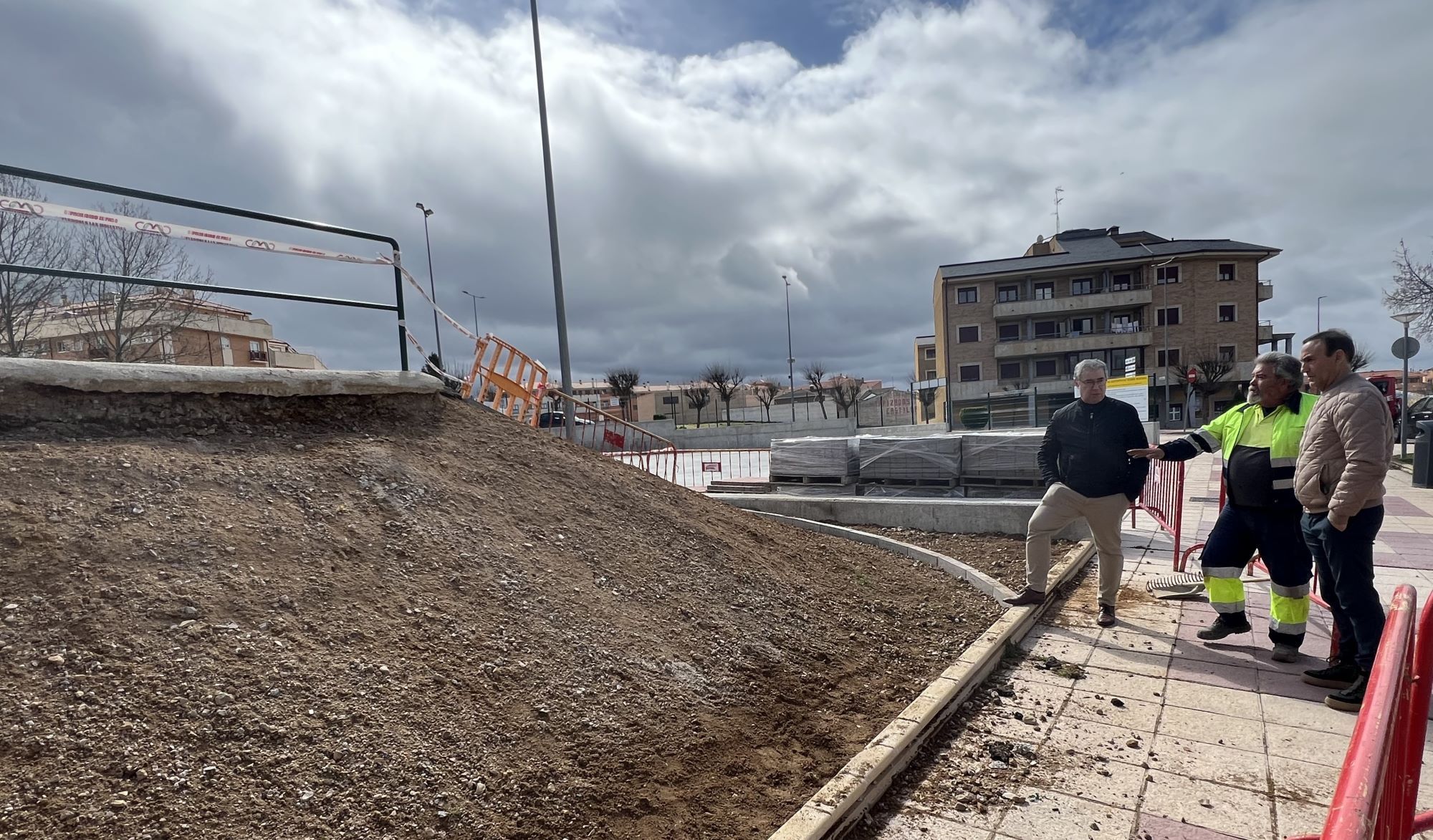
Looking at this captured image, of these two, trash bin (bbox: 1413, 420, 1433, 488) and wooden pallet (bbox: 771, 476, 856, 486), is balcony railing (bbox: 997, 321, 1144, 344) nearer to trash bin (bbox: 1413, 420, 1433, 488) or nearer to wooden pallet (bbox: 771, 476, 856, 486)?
trash bin (bbox: 1413, 420, 1433, 488)

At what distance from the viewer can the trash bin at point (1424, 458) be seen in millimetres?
10875

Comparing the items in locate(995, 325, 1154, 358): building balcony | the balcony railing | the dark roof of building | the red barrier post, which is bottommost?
the red barrier post

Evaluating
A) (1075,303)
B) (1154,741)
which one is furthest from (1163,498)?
(1075,303)

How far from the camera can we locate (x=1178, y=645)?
4168mm

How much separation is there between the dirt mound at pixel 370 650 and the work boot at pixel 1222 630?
1309 millimetres

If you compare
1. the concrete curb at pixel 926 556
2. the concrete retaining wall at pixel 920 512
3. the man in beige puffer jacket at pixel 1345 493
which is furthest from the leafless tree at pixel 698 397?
the man in beige puffer jacket at pixel 1345 493

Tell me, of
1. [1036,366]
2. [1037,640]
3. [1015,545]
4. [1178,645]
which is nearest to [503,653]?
[1037,640]

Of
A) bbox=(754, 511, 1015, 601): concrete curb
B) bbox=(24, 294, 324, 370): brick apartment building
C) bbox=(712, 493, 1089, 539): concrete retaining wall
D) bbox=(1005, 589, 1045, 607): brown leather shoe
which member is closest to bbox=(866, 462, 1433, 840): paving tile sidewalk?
bbox=(1005, 589, 1045, 607): brown leather shoe

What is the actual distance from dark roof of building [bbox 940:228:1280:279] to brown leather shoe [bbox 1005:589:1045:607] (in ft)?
148

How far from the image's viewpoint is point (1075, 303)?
44.8 meters

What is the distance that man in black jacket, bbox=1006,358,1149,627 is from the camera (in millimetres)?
4531

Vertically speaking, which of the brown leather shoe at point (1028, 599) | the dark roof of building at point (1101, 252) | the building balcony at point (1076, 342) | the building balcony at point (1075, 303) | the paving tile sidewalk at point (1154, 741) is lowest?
the paving tile sidewalk at point (1154, 741)

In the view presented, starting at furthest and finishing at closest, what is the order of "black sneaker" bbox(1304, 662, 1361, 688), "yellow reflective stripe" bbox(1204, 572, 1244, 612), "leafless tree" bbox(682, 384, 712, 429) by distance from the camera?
"leafless tree" bbox(682, 384, 712, 429) → "yellow reflective stripe" bbox(1204, 572, 1244, 612) → "black sneaker" bbox(1304, 662, 1361, 688)

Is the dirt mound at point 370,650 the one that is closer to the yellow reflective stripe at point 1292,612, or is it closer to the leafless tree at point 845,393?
the yellow reflective stripe at point 1292,612
